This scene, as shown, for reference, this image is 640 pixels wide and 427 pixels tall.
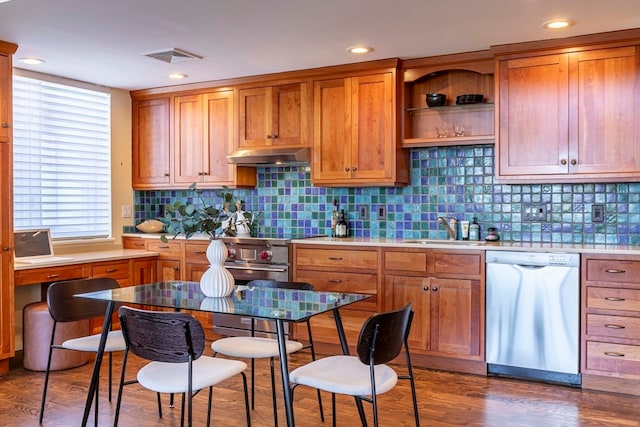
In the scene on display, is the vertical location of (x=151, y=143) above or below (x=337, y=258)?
above

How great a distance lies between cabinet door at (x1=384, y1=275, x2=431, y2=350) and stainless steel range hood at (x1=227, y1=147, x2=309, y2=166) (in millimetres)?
1257

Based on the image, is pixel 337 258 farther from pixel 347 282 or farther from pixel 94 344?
pixel 94 344

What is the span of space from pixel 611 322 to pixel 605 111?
1347 mm

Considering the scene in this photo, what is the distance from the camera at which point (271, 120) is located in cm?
493

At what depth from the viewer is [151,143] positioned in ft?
18.3

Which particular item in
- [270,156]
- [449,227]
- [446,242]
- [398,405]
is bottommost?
[398,405]

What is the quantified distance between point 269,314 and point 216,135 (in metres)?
3.16

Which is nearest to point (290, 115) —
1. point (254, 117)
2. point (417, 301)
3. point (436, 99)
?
point (254, 117)

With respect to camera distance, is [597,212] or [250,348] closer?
[250,348]

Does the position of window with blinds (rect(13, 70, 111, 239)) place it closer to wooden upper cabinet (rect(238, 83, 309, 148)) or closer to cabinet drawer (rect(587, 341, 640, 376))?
wooden upper cabinet (rect(238, 83, 309, 148))

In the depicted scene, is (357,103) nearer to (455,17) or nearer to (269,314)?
(455,17)

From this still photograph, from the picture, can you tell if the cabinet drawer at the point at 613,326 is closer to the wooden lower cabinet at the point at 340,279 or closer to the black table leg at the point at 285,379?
the wooden lower cabinet at the point at 340,279

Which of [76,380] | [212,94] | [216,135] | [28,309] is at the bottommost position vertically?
[76,380]

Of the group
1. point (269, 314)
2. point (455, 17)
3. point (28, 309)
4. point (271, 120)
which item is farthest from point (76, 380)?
point (455, 17)
